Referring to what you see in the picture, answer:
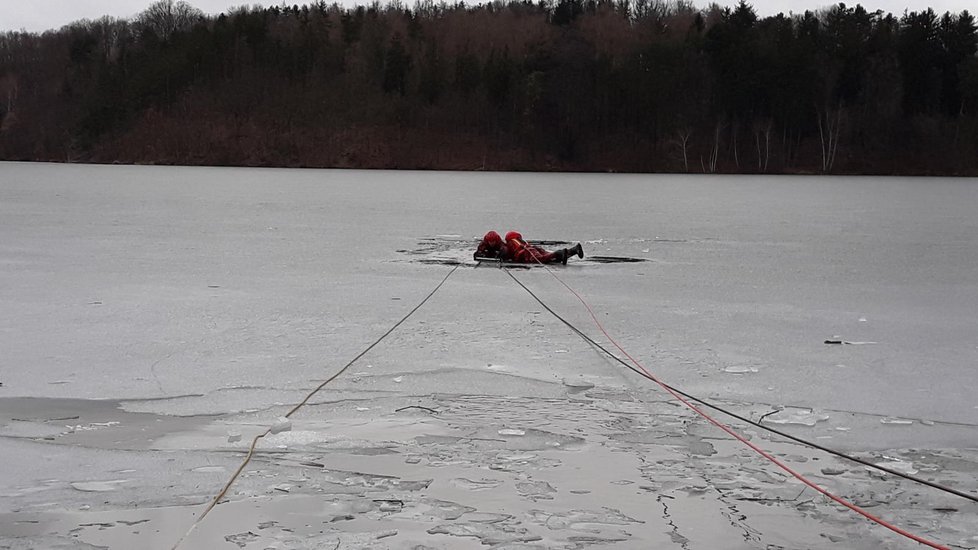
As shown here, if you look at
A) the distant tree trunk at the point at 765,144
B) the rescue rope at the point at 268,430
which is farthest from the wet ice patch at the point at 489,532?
the distant tree trunk at the point at 765,144

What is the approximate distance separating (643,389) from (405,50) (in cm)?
10631

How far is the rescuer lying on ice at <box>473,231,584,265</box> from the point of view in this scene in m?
14.5

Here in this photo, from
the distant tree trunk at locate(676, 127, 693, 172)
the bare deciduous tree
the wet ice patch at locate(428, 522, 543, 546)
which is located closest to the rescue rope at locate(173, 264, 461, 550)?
the wet ice patch at locate(428, 522, 543, 546)

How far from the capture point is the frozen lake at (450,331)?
5.86 metres

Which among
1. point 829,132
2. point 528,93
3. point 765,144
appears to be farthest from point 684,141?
point 528,93

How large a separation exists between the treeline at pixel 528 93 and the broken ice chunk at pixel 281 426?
85.3 meters

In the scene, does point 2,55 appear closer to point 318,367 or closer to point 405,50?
point 405,50

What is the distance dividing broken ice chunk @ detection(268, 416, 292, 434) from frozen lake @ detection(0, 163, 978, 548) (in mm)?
266

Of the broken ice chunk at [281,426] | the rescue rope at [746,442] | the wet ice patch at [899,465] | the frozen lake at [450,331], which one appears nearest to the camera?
the rescue rope at [746,442]

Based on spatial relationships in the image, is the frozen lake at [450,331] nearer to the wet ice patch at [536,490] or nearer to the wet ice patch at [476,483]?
the wet ice patch at [536,490]

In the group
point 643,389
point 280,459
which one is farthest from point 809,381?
point 280,459

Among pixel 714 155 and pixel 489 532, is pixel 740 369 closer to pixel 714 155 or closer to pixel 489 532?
pixel 489 532

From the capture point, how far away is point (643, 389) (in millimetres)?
6695

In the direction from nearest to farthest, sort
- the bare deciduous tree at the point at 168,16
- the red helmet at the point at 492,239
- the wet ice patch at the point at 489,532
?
the wet ice patch at the point at 489,532 → the red helmet at the point at 492,239 → the bare deciduous tree at the point at 168,16
